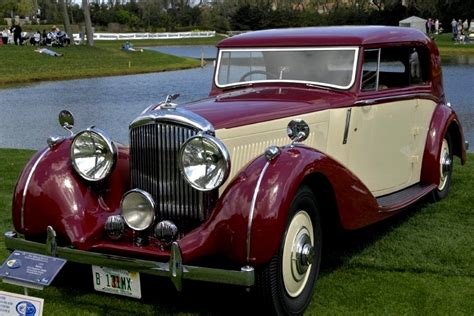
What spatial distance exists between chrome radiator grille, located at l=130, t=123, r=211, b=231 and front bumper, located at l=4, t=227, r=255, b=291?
0.49 metres

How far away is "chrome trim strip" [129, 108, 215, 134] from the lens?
13.1ft

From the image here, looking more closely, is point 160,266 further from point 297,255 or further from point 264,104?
point 264,104

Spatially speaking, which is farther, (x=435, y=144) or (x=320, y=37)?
(x=435, y=144)

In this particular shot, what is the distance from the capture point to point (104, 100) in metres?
18.8

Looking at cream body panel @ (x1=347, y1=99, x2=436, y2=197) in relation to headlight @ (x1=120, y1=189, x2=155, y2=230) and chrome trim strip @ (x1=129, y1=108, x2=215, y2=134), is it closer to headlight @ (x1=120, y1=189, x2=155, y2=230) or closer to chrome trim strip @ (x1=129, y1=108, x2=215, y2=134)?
chrome trim strip @ (x1=129, y1=108, x2=215, y2=134)

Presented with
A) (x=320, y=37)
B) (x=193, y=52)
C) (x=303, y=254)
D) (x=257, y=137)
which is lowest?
(x=193, y=52)

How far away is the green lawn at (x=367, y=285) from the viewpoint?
423 centimetres

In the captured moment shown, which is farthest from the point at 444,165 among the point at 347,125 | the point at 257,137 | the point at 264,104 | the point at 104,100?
the point at 104,100

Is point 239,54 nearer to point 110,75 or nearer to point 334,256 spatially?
point 334,256

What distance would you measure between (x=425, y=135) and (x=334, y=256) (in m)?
1.95

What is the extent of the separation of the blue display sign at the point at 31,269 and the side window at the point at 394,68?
116 inches

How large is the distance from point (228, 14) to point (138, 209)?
297 ft

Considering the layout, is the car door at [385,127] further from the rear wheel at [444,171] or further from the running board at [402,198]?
the rear wheel at [444,171]

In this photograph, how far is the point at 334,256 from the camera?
5.23 meters
